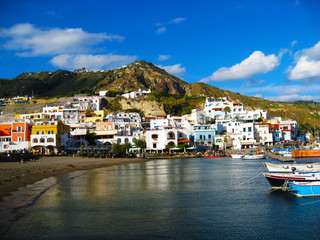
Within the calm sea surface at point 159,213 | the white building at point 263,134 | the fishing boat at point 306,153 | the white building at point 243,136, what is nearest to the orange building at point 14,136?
the calm sea surface at point 159,213

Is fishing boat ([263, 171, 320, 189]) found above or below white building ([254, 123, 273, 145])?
Answer: below

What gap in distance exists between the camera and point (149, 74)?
575ft

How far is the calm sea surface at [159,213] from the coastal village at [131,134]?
37.3 m

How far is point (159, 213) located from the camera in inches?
673

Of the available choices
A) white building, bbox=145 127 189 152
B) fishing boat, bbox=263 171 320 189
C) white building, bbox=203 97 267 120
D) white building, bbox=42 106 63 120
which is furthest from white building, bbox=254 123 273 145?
white building, bbox=42 106 63 120

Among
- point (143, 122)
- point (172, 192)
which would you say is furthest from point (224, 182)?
point (143, 122)

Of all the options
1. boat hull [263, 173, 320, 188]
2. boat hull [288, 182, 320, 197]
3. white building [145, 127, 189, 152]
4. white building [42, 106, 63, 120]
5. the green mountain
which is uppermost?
the green mountain

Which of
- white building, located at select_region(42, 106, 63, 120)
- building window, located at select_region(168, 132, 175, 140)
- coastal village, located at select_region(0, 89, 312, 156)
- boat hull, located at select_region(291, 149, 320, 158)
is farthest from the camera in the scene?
white building, located at select_region(42, 106, 63, 120)

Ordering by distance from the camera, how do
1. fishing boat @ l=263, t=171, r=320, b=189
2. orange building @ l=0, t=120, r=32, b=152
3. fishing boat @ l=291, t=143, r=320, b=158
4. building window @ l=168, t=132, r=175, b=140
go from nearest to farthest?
fishing boat @ l=263, t=171, r=320, b=189 → orange building @ l=0, t=120, r=32, b=152 → fishing boat @ l=291, t=143, r=320, b=158 → building window @ l=168, t=132, r=175, b=140

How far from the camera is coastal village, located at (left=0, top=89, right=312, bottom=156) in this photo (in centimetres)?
5912

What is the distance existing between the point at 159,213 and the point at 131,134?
58.7 metres

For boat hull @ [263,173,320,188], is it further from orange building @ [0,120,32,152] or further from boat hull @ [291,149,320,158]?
orange building @ [0,120,32,152]

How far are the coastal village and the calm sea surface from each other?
3731 cm

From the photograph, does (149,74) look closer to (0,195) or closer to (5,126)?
(5,126)
